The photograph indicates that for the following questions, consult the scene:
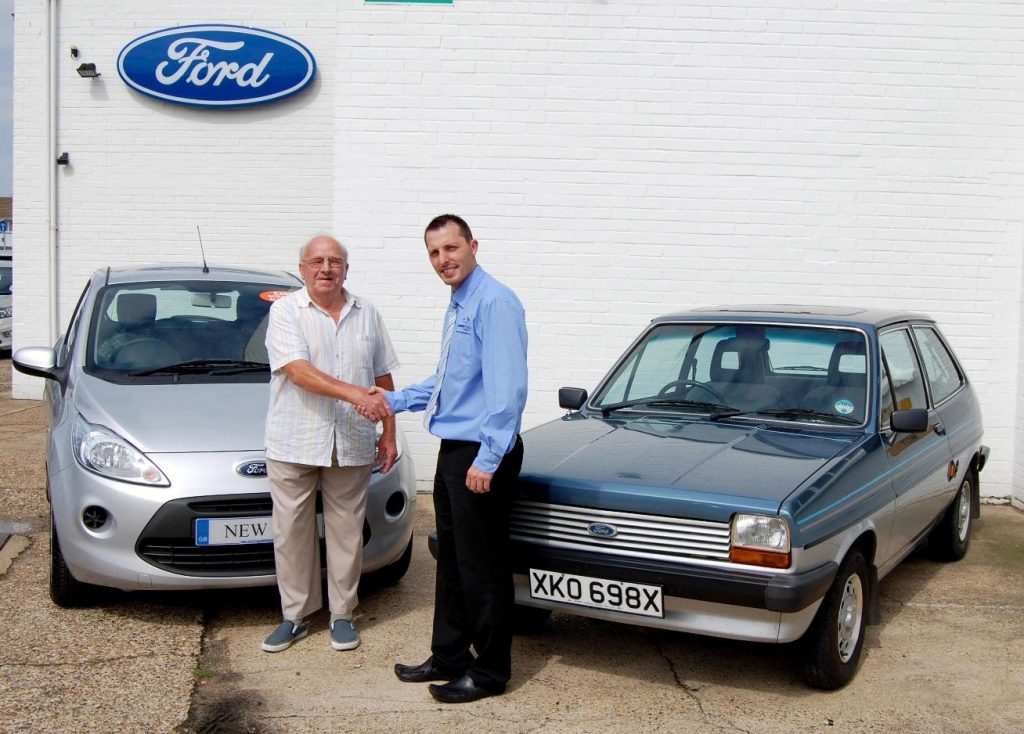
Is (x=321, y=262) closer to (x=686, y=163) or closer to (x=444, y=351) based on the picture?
(x=444, y=351)

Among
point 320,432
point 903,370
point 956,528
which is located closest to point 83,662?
point 320,432

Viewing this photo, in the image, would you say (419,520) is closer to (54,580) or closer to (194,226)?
(54,580)

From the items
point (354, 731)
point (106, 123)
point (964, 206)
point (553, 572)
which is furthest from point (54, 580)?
point (106, 123)

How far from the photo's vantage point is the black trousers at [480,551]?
13.3 ft

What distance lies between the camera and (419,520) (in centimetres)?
738

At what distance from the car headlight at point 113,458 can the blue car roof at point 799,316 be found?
271 centimetres

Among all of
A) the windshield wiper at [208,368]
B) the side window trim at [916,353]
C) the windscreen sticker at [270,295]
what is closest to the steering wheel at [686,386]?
the side window trim at [916,353]

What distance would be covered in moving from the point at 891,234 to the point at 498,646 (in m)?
5.25

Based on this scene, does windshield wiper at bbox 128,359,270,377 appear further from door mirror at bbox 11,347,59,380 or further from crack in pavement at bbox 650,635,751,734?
crack in pavement at bbox 650,635,751,734

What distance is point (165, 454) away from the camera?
4.76 metres

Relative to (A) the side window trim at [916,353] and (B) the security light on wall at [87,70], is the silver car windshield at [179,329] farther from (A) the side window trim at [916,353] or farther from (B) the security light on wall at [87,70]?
(B) the security light on wall at [87,70]

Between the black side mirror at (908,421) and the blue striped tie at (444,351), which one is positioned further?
the black side mirror at (908,421)

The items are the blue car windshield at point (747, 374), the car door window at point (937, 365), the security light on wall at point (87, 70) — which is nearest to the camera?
the blue car windshield at point (747, 374)

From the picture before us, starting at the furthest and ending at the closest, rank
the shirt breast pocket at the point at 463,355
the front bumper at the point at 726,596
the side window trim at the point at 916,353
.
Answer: the side window trim at the point at 916,353 → the shirt breast pocket at the point at 463,355 → the front bumper at the point at 726,596
